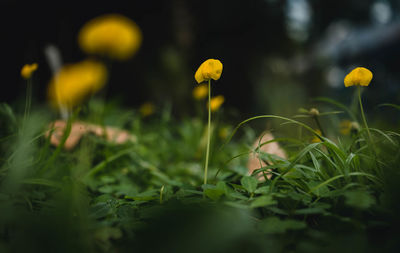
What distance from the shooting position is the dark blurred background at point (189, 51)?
10.4ft

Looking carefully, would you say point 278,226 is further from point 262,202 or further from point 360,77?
point 360,77

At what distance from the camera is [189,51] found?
450 cm

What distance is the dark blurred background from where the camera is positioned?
10.4 feet

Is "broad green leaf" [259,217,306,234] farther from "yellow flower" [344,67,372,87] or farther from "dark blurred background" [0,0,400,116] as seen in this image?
"dark blurred background" [0,0,400,116]

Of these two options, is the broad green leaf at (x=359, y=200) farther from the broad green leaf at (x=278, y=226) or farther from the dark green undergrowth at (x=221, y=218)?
the broad green leaf at (x=278, y=226)

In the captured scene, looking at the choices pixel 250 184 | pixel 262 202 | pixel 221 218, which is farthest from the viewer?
pixel 250 184

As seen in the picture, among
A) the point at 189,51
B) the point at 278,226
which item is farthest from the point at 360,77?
the point at 189,51

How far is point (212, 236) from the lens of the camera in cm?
46

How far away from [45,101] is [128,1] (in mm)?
2301

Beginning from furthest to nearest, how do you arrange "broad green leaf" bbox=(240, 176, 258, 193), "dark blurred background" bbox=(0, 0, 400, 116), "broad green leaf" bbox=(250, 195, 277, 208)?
"dark blurred background" bbox=(0, 0, 400, 116)
"broad green leaf" bbox=(240, 176, 258, 193)
"broad green leaf" bbox=(250, 195, 277, 208)

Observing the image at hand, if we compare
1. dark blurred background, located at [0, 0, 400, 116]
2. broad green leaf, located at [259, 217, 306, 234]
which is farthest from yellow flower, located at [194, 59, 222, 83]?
dark blurred background, located at [0, 0, 400, 116]

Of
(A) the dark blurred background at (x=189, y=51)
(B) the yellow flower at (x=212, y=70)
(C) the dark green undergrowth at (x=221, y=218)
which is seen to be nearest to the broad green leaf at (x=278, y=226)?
(C) the dark green undergrowth at (x=221, y=218)

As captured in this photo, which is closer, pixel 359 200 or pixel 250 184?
pixel 359 200

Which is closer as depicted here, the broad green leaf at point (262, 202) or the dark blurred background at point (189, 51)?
the broad green leaf at point (262, 202)
